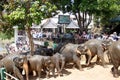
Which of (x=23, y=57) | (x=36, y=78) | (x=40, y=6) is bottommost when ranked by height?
(x=36, y=78)

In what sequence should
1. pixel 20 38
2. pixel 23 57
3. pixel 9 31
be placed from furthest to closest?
pixel 20 38 → pixel 9 31 → pixel 23 57

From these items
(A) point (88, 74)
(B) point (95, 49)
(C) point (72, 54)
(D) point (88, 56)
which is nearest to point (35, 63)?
(C) point (72, 54)

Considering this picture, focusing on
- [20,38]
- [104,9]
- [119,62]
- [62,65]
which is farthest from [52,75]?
[104,9]

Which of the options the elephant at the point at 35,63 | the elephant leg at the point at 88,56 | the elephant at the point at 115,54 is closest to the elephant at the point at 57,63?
the elephant at the point at 35,63

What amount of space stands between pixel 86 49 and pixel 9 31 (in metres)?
5.35

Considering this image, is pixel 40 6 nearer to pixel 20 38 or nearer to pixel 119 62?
pixel 119 62

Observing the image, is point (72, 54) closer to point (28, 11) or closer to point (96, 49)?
point (96, 49)

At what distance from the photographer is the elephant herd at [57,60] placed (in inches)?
640

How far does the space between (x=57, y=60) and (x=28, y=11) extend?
3.11 meters

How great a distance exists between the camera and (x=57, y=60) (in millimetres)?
16422

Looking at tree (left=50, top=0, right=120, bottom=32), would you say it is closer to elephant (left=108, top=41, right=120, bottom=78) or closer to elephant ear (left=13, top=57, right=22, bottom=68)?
elephant ear (left=13, top=57, right=22, bottom=68)

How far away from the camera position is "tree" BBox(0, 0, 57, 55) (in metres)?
17.5

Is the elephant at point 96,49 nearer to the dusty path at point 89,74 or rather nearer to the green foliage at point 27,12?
the dusty path at point 89,74

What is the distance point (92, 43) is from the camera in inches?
702
